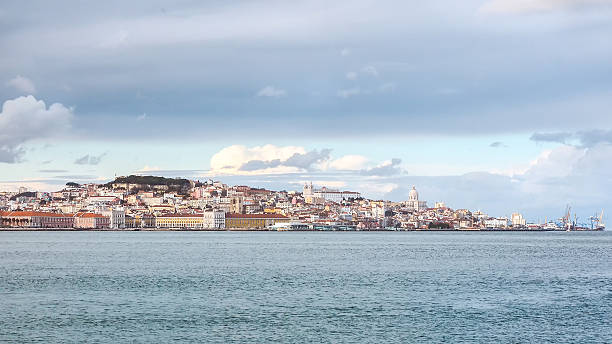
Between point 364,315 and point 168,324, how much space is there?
5.25 metres

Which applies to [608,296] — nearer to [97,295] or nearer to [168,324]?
[168,324]

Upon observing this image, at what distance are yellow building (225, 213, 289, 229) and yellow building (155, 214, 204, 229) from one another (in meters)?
5.38

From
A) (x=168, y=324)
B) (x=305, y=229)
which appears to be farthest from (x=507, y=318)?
(x=305, y=229)

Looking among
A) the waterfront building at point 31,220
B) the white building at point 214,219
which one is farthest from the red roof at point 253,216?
the waterfront building at point 31,220

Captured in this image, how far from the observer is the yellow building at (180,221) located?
521 ft

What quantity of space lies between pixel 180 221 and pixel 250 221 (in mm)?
13985

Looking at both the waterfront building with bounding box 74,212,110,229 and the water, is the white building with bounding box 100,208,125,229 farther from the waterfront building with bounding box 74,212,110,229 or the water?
the water

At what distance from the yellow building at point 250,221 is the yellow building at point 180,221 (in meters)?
5.38

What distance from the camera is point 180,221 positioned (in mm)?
160750

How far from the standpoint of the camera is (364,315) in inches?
876

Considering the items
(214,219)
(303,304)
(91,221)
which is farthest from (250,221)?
(303,304)

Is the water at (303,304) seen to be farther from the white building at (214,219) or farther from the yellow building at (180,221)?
the yellow building at (180,221)

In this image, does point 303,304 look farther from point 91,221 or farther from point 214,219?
point 91,221

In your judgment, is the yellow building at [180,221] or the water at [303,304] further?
the yellow building at [180,221]
